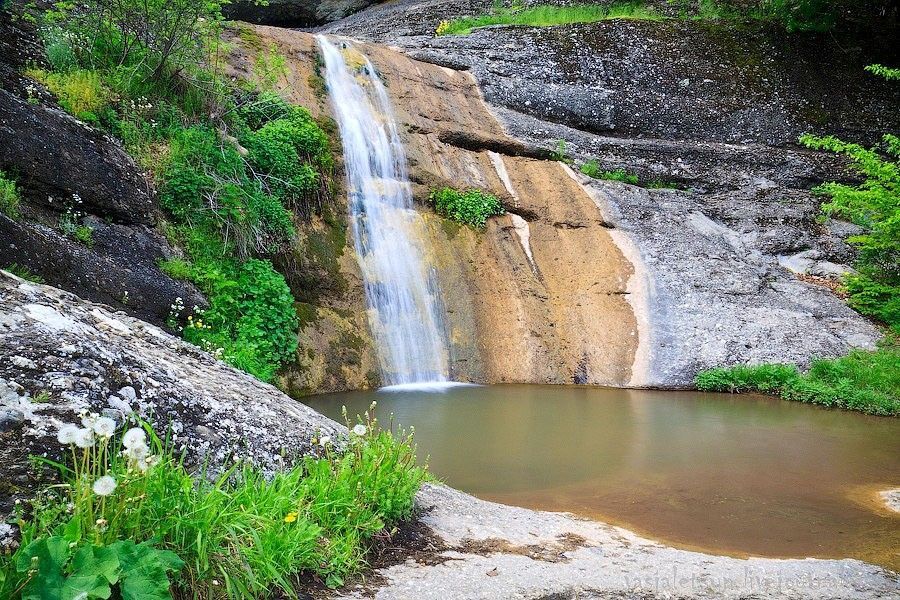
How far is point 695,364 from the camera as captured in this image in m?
12.1

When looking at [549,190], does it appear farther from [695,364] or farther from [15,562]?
[15,562]

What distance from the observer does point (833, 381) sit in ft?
37.2

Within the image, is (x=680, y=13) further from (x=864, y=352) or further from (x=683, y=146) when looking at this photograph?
(x=864, y=352)

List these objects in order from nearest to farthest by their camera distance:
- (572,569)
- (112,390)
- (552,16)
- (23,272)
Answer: (112,390) → (572,569) → (23,272) → (552,16)

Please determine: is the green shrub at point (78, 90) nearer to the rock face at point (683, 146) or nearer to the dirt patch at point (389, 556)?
the rock face at point (683, 146)

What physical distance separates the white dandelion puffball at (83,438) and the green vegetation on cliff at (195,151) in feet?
18.9

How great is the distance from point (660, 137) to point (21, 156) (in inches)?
594

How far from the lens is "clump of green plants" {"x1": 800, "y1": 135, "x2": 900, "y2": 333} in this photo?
12445 mm

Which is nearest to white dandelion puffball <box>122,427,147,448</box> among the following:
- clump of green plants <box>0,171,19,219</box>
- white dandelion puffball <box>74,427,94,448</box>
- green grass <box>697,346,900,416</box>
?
white dandelion puffball <box>74,427,94,448</box>

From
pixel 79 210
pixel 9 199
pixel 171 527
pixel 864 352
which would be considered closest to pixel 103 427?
pixel 171 527

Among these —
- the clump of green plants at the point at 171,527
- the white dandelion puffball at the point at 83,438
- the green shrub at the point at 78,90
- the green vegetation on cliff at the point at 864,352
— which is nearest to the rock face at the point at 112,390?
the clump of green plants at the point at 171,527

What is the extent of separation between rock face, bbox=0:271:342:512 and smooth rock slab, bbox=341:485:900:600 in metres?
1.07

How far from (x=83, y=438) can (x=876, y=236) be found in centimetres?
1457

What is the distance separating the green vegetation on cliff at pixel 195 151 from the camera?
9.09m
